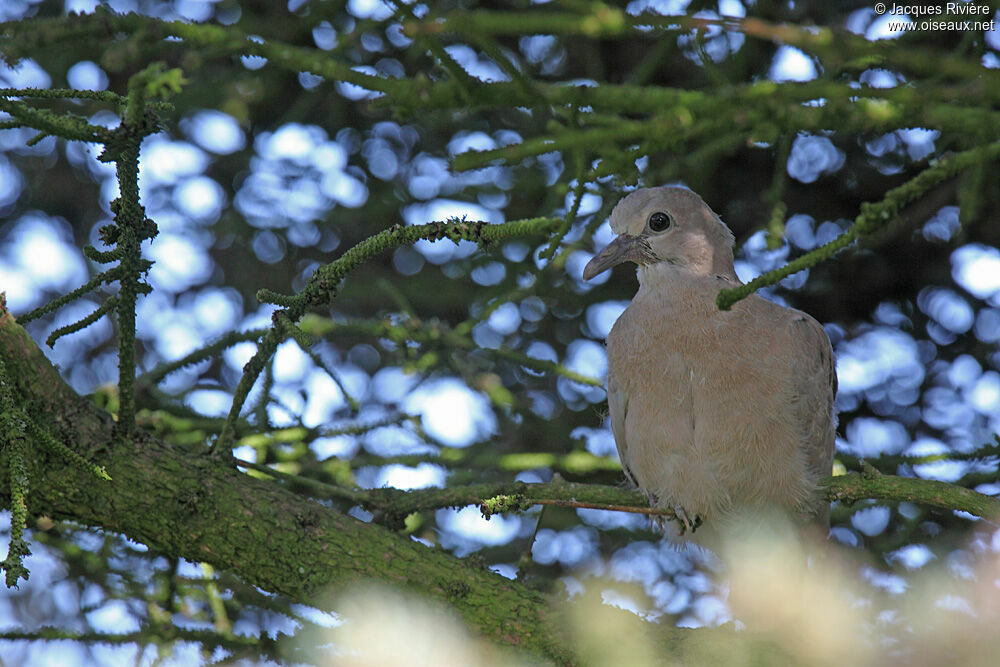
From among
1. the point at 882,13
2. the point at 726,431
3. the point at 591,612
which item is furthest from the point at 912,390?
the point at 591,612

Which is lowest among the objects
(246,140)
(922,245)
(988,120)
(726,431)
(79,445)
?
(79,445)

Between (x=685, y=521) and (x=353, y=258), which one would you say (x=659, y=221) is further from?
(x=353, y=258)

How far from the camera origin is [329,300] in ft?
6.99

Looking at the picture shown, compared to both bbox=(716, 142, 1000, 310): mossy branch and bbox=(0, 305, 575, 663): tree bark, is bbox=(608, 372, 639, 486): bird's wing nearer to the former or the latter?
bbox=(0, 305, 575, 663): tree bark

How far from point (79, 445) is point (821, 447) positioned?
2.15 meters

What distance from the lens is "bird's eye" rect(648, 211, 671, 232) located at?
3393 mm

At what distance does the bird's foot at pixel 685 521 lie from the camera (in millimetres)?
3152

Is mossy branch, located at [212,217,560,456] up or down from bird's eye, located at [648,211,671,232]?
down

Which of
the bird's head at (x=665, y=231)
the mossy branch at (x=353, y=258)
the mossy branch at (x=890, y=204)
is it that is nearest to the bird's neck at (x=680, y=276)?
the bird's head at (x=665, y=231)

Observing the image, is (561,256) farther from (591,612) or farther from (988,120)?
(988,120)

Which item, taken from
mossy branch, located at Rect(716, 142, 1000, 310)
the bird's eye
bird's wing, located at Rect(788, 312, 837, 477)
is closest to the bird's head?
the bird's eye

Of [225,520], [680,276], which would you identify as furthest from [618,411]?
[225,520]

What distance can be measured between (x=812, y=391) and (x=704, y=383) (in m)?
0.37

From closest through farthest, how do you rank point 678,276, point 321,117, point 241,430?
1. point 241,430
2. point 678,276
3. point 321,117
